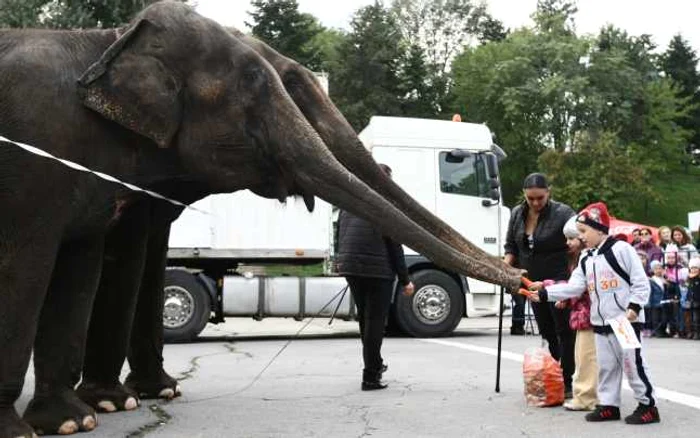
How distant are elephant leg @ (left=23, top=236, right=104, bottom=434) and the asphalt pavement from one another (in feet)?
1.02

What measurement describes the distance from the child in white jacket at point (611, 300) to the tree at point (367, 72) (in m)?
48.5

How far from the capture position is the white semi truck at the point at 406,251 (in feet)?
50.4

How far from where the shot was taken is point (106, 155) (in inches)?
244

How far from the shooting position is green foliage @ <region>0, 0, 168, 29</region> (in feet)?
74.1

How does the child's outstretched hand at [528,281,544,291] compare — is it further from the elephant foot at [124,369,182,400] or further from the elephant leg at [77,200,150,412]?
the elephant foot at [124,369,182,400]

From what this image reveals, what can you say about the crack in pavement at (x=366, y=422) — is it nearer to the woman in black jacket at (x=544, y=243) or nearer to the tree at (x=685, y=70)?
the woman in black jacket at (x=544, y=243)

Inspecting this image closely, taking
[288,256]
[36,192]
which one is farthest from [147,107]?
[288,256]

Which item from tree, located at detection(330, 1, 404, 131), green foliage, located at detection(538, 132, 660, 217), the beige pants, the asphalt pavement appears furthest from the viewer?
tree, located at detection(330, 1, 404, 131)

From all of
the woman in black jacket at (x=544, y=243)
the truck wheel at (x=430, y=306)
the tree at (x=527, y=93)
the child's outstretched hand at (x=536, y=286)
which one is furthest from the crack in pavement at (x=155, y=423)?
the tree at (x=527, y=93)

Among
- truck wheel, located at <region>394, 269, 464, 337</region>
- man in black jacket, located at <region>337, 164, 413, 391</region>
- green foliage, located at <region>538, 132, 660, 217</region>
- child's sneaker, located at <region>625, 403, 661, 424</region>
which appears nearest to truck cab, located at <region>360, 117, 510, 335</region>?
truck wheel, located at <region>394, 269, 464, 337</region>

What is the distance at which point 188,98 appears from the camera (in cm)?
628

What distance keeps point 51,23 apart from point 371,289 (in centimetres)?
1619

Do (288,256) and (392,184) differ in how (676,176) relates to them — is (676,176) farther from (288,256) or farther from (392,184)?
(392,184)

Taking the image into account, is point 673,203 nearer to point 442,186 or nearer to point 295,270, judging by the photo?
point 442,186
